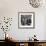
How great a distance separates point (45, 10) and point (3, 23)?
67.0 inches

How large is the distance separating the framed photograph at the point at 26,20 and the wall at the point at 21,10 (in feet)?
0.38

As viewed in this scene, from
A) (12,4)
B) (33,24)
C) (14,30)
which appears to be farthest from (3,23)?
(33,24)

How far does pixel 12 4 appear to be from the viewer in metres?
5.04

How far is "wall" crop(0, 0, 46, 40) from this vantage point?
196 inches

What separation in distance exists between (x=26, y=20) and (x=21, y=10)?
1.42ft

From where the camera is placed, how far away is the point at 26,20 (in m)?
5.04

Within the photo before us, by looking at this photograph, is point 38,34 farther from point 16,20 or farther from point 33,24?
point 16,20

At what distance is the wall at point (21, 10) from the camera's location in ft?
16.4

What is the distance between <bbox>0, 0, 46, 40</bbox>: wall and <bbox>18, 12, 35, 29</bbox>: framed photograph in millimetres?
116

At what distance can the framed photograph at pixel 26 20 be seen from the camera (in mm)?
5008

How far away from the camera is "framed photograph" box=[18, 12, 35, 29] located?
501 centimetres

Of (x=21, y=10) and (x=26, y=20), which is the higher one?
(x=21, y=10)

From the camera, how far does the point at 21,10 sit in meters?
5.01

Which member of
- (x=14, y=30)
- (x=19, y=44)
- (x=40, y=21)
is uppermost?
(x=40, y=21)
